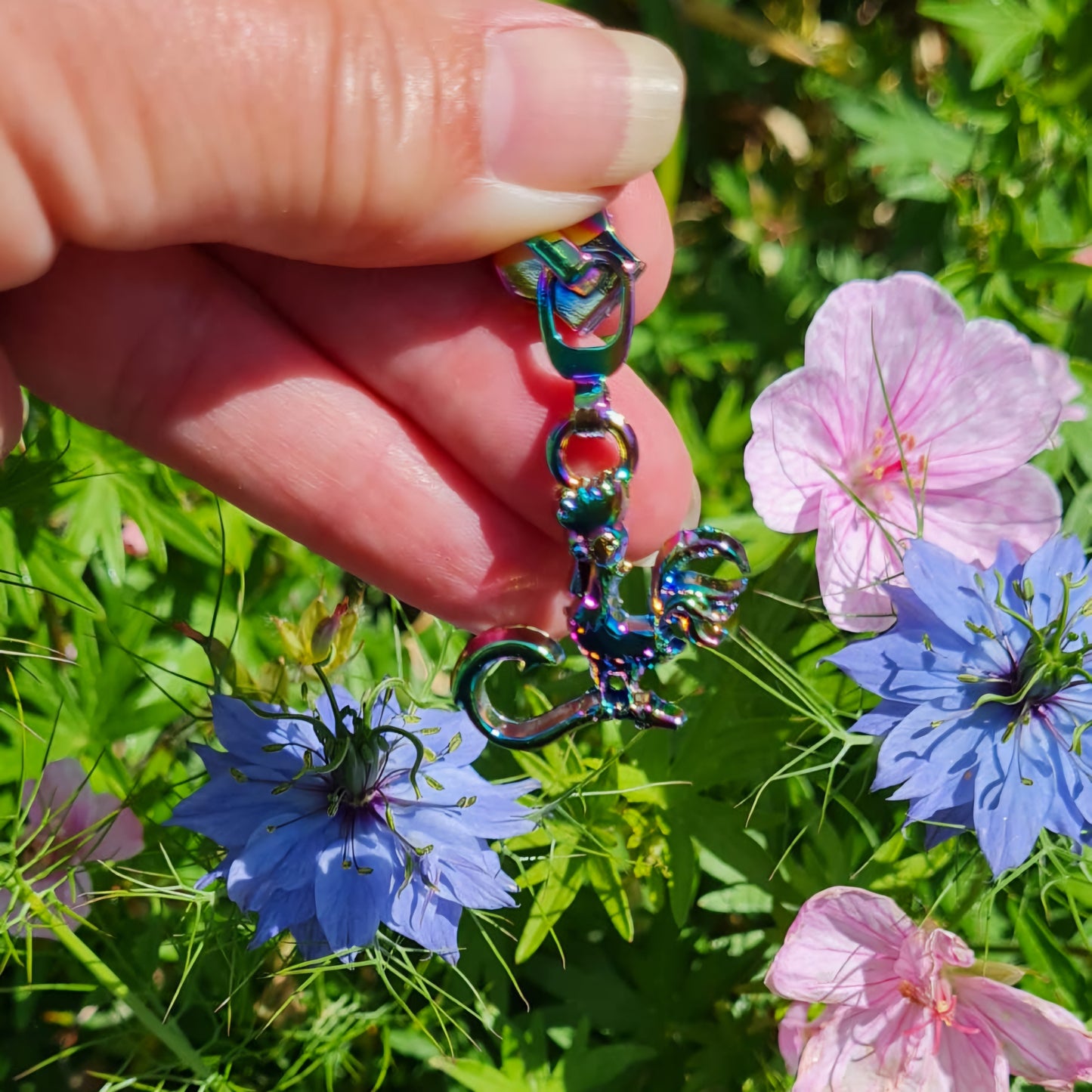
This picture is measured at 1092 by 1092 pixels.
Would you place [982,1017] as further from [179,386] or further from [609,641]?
[179,386]

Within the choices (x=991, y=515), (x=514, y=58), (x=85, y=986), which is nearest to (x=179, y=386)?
(x=514, y=58)

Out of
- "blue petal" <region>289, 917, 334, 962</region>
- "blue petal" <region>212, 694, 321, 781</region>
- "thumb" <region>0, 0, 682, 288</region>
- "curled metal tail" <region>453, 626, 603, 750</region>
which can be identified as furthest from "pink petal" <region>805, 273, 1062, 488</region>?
"blue petal" <region>289, 917, 334, 962</region>

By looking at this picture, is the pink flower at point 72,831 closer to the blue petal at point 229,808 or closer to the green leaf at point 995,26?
the blue petal at point 229,808

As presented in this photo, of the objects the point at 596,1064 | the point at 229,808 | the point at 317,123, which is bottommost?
the point at 596,1064

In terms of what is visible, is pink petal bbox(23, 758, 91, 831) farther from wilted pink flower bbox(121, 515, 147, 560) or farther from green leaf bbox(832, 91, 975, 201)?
green leaf bbox(832, 91, 975, 201)

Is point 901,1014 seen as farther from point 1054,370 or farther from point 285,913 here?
point 1054,370

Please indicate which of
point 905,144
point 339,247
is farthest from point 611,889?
point 905,144
